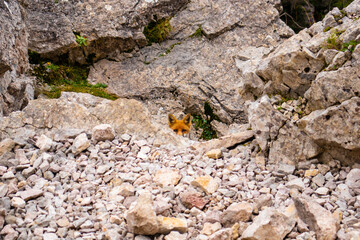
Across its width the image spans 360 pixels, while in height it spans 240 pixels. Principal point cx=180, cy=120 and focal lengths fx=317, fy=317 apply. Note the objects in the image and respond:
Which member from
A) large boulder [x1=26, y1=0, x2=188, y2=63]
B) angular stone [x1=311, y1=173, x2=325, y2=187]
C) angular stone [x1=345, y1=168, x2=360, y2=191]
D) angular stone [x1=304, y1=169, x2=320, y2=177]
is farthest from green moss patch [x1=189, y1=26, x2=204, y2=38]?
angular stone [x1=345, y1=168, x2=360, y2=191]

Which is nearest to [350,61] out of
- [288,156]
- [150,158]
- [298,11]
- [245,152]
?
[288,156]

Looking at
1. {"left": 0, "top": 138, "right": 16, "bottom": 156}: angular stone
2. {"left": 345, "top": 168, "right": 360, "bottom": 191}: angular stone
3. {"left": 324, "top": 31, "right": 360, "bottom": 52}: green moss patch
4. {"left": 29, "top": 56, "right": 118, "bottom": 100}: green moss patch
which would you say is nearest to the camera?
{"left": 345, "top": 168, "right": 360, "bottom": 191}: angular stone

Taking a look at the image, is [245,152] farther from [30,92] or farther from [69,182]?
[30,92]

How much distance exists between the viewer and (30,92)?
21.9 feet

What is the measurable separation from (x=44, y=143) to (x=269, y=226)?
128 inches

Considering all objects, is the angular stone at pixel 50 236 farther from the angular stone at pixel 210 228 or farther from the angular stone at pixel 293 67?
the angular stone at pixel 293 67

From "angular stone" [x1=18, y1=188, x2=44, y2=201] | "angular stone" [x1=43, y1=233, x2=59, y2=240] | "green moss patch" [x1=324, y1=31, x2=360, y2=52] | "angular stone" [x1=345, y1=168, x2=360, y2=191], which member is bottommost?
"angular stone" [x1=43, y1=233, x2=59, y2=240]

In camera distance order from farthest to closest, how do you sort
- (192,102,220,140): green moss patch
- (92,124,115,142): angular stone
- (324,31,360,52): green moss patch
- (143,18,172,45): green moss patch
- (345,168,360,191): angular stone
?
(143,18,172,45): green moss patch → (192,102,220,140): green moss patch → (92,124,115,142): angular stone → (324,31,360,52): green moss patch → (345,168,360,191): angular stone

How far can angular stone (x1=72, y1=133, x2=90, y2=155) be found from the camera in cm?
450

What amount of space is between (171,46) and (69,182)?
5958mm

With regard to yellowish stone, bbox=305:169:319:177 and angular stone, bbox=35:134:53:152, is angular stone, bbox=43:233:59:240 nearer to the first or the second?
angular stone, bbox=35:134:53:152

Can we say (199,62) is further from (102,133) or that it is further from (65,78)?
(102,133)

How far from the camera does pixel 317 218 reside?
2961 millimetres

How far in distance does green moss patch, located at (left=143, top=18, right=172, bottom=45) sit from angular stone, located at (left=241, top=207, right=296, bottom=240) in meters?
6.98
